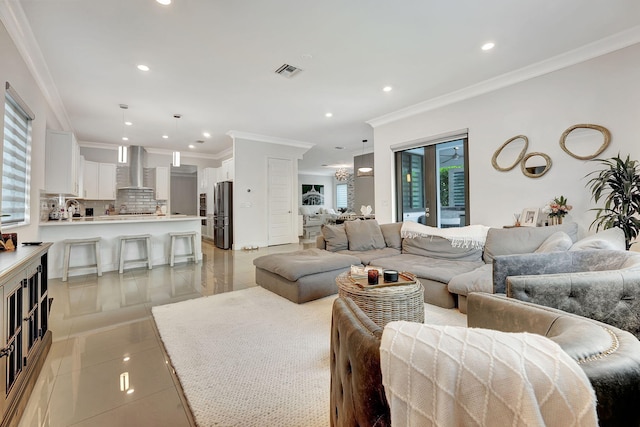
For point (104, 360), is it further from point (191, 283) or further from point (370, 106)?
point (370, 106)

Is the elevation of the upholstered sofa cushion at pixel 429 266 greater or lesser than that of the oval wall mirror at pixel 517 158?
lesser

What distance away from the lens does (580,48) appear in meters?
3.23

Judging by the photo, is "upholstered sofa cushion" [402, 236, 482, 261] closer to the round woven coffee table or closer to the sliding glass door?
the sliding glass door

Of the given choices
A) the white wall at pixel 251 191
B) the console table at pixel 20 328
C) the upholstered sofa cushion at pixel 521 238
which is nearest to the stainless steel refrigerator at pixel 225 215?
the white wall at pixel 251 191

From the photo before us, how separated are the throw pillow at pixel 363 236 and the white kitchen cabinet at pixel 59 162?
4.29 m

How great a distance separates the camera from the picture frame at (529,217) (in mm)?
3584

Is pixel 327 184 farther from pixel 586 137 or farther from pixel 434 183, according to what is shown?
pixel 586 137

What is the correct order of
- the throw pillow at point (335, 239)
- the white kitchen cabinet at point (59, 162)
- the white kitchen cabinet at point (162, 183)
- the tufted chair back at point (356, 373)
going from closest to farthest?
the tufted chair back at point (356, 373) < the white kitchen cabinet at point (59, 162) < the throw pillow at point (335, 239) < the white kitchen cabinet at point (162, 183)

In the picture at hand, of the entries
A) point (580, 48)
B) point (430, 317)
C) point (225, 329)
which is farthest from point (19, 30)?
point (580, 48)

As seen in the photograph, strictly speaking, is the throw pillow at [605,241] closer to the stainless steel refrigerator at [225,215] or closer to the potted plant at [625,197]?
the potted plant at [625,197]

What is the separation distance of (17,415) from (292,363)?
1.51 m

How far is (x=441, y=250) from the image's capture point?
378cm

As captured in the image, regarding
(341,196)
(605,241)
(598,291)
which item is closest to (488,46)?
(605,241)

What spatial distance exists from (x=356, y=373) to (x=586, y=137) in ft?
13.7
